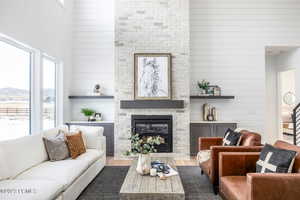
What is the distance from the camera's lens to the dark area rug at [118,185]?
3.27m

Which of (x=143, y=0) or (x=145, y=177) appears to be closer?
(x=145, y=177)

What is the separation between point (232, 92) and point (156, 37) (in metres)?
2.46

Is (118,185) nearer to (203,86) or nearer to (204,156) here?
(204,156)

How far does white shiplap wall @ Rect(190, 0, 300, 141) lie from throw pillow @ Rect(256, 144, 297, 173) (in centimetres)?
350

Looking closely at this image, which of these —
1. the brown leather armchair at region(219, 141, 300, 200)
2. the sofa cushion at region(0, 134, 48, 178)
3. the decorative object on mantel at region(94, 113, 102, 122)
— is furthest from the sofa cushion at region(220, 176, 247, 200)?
the decorative object on mantel at region(94, 113, 102, 122)

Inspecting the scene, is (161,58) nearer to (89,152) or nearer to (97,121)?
(97,121)

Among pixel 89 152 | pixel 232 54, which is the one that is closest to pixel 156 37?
pixel 232 54

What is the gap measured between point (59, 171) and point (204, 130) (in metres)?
3.64

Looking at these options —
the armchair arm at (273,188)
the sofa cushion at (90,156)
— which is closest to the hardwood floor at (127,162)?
the sofa cushion at (90,156)

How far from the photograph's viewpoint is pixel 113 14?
611cm

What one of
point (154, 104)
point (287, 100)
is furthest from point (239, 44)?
point (287, 100)

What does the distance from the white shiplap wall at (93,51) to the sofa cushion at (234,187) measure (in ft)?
12.7

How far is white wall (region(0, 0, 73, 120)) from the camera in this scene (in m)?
3.30

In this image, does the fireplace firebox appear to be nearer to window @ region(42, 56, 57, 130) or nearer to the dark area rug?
the dark area rug
